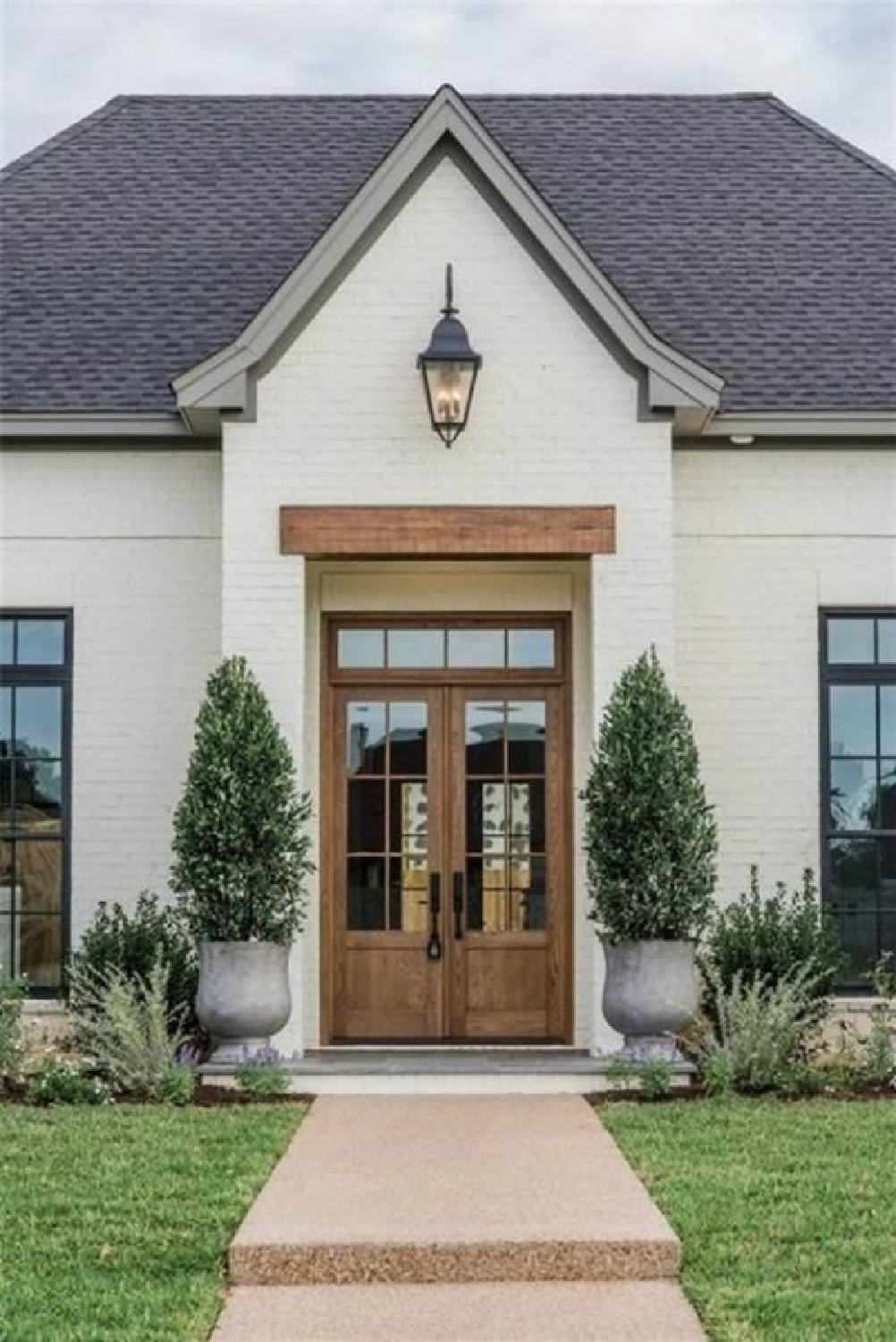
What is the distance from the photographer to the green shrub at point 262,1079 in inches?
473

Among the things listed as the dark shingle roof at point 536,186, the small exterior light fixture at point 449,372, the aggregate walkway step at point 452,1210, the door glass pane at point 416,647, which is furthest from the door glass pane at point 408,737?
the aggregate walkway step at point 452,1210

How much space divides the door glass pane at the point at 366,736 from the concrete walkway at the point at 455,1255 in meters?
4.48

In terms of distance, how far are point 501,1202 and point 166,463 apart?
702 centimetres

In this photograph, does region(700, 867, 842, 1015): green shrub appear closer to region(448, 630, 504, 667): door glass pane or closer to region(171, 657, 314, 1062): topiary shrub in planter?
region(448, 630, 504, 667): door glass pane

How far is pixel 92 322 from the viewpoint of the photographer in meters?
15.1

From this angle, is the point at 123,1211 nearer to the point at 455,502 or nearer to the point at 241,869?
the point at 241,869

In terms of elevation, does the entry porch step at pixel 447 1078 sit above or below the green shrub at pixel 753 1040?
below

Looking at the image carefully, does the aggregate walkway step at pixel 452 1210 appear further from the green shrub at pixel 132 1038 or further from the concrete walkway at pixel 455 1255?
the green shrub at pixel 132 1038

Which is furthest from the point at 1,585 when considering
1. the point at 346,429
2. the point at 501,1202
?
the point at 501,1202

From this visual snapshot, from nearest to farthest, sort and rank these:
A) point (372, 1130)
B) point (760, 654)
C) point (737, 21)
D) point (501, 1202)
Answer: point (501, 1202)
point (372, 1130)
point (760, 654)
point (737, 21)

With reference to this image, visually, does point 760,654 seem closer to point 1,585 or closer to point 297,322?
point 297,322

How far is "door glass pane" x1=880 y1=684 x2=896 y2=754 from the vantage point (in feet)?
46.5

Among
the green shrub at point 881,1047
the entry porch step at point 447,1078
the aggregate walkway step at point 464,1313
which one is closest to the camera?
the aggregate walkway step at point 464,1313

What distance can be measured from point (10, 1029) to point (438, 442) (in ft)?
14.9
